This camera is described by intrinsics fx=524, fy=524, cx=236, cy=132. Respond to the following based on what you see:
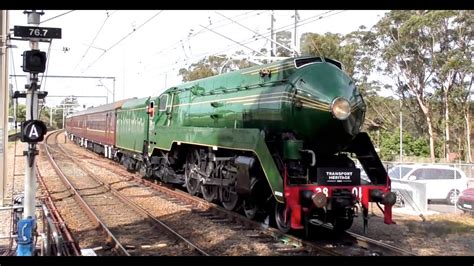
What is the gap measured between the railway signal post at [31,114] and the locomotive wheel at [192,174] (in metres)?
5.82

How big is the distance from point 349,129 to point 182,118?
637 cm

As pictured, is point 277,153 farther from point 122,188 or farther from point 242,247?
point 122,188

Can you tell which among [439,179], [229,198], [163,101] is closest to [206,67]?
[163,101]

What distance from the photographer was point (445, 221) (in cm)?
1245

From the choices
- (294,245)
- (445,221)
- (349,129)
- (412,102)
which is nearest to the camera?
(294,245)

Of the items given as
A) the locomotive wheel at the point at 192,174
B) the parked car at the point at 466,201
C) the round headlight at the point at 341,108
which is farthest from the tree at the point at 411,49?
the round headlight at the point at 341,108

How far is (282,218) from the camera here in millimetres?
9477

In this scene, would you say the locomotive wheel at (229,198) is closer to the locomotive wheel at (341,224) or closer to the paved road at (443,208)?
the locomotive wheel at (341,224)

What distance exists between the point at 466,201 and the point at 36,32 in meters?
11.4

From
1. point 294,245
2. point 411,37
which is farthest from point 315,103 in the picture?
point 411,37

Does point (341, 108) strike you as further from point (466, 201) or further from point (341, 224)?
point (466, 201)

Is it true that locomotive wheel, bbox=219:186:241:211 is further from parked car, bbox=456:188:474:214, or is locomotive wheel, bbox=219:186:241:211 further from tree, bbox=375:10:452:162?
tree, bbox=375:10:452:162

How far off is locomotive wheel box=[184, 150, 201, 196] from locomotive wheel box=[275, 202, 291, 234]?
4034 mm

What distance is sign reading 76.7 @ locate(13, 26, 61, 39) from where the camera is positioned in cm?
773
